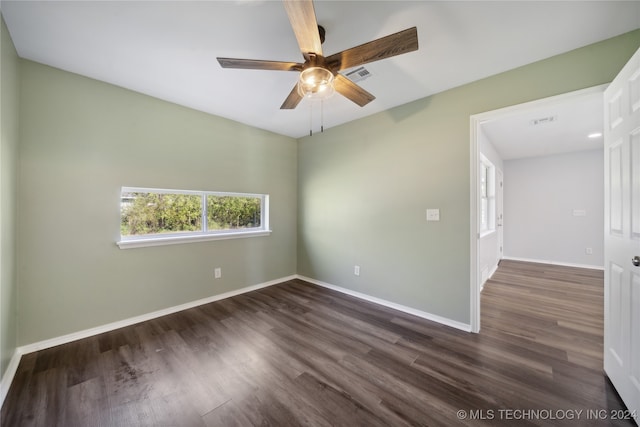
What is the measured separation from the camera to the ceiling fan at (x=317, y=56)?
1.18m

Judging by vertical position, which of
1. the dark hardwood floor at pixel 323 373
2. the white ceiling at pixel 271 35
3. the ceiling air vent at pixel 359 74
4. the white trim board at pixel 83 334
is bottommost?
the dark hardwood floor at pixel 323 373

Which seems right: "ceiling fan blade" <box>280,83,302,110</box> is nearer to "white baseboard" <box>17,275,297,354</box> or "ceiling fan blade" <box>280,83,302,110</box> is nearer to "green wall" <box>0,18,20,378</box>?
"green wall" <box>0,18,20,378</box>

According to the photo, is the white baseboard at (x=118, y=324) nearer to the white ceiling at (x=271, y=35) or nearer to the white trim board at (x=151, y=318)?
the white trim board at (x=151, y=318)

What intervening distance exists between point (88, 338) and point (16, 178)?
1.53 metres

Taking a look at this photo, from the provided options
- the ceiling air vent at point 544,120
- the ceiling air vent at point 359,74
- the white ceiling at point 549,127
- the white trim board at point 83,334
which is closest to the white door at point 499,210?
the white ceiling at point 549,127

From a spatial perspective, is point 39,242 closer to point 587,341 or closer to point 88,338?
point 88,338

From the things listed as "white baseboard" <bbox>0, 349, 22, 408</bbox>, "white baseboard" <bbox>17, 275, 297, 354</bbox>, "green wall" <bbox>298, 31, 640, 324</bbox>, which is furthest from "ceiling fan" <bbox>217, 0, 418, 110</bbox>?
"white baseboard" <bbox>17, 275, 297, 354</bbox>

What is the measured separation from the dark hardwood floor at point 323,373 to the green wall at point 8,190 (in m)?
0.34

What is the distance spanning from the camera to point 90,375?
1726 millimetres

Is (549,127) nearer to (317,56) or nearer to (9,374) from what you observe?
(317,56)

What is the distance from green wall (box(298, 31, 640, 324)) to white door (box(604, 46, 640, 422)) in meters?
0.49

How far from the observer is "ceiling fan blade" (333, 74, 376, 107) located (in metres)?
1.69

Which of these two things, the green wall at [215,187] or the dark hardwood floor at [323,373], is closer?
the dark hardwood floor at [323,373]

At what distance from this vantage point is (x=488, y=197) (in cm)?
454
